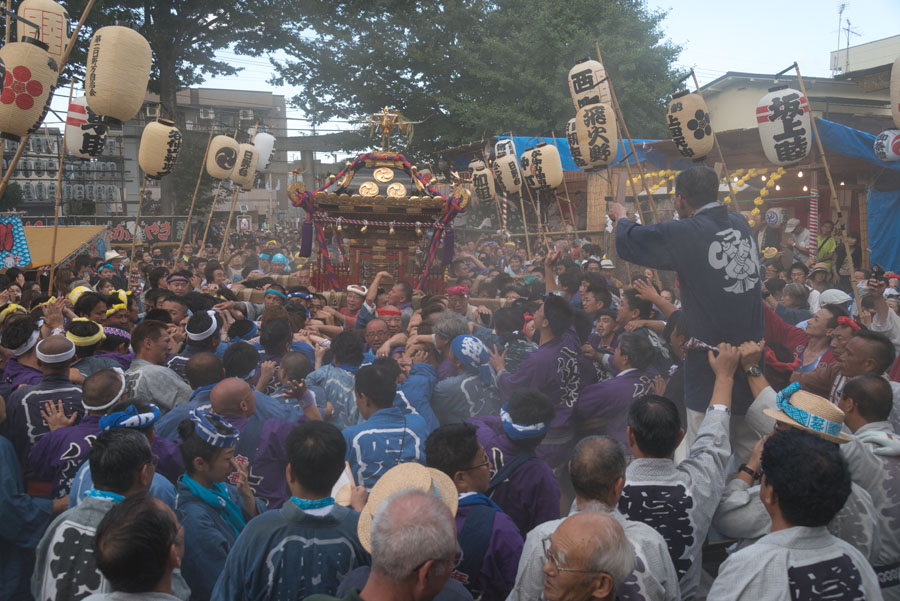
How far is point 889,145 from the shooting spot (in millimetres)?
9883

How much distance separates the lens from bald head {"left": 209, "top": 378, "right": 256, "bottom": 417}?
352 cm

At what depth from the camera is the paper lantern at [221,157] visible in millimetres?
12773

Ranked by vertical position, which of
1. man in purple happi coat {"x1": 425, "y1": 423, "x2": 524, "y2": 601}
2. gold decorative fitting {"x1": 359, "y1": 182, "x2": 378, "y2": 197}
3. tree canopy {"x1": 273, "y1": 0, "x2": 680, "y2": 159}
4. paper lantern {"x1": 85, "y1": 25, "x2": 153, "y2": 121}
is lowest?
man in purple happi coat {"x1": 425, "y1": 423, "x2": 524, "y2": 601}

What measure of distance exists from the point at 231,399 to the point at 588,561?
225 cm

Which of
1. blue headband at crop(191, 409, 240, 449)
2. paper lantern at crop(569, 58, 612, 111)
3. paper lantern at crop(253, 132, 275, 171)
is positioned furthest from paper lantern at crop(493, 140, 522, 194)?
blue headband at crop(191, 409, 240, 449)

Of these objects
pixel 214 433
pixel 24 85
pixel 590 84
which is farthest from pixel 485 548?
pixel 590 84

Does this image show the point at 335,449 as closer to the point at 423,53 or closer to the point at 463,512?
the point at 463,512

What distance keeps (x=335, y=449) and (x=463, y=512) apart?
546mm

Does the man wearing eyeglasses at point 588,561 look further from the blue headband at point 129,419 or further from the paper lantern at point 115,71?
the paper lantern at point 115,71

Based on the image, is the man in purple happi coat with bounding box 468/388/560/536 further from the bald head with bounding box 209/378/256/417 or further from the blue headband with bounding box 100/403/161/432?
the blue headband with bounding box 100/403/161/432

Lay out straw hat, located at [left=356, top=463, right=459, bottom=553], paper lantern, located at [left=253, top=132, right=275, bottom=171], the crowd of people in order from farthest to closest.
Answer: paper lantern, located at [left=253, top=132, right=275, bottom=171] < straw hat, located at [left=356, top=463, right=459, bottom=553] < the crowd of people

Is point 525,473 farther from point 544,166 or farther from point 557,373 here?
point 544,166

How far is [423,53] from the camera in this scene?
1011 inches

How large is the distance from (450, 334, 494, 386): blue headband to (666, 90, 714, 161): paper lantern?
711 centimetres
